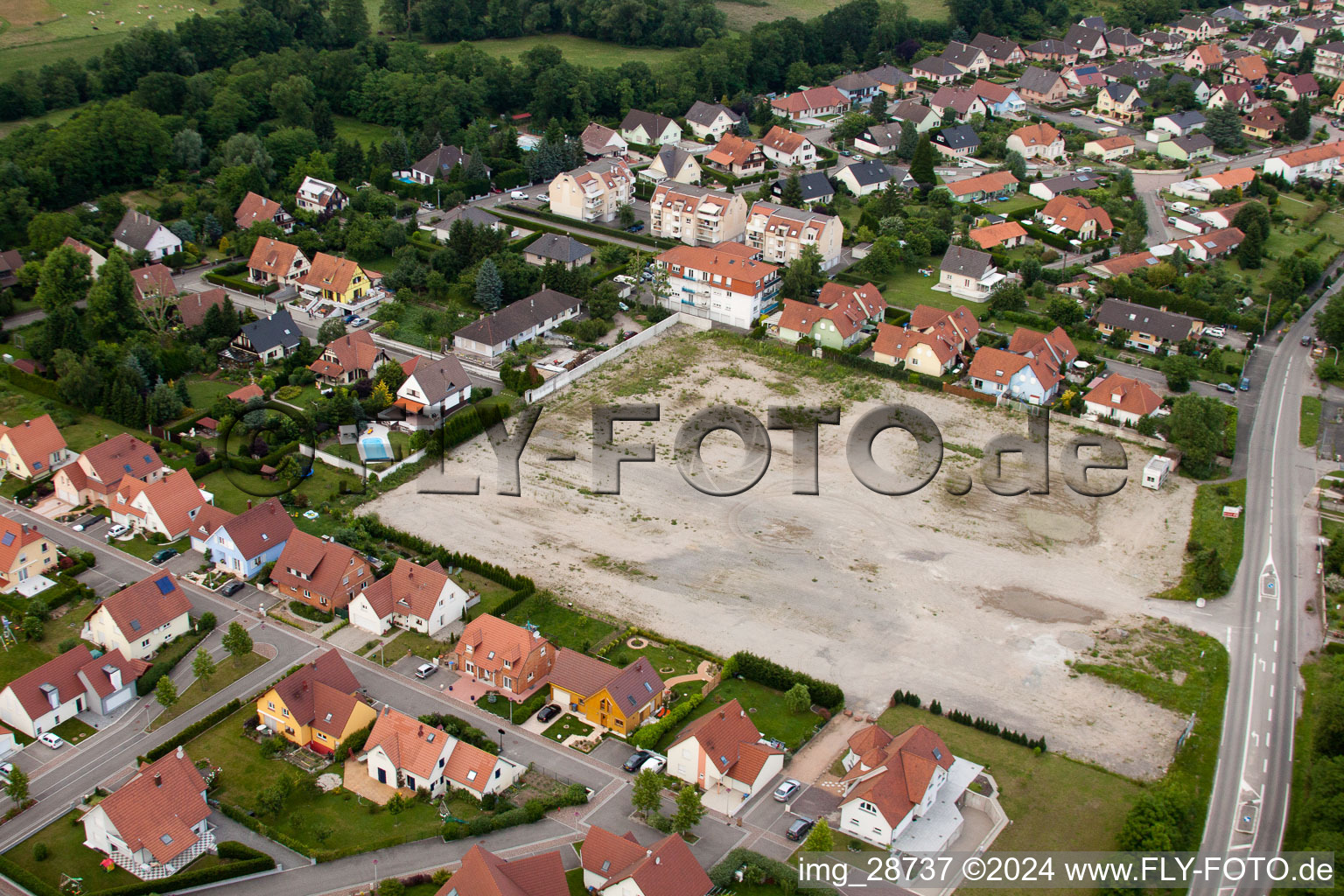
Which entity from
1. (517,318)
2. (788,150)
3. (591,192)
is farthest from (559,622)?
(788,150)

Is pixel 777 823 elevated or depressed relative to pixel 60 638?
depressed

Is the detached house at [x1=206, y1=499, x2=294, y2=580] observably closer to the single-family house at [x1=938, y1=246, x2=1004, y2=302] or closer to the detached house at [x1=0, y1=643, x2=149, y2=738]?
the detached house at [x1=0, y1=643, x2=149, y2=738]

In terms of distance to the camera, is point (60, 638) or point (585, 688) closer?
point (585, 688)

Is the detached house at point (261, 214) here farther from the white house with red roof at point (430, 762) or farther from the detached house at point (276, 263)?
the white house with red roof at point (430, 762)

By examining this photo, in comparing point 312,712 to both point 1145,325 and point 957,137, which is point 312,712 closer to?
point 1145,325

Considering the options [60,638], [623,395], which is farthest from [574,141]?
[60,638]

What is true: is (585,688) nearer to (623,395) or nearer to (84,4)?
(623,395)
